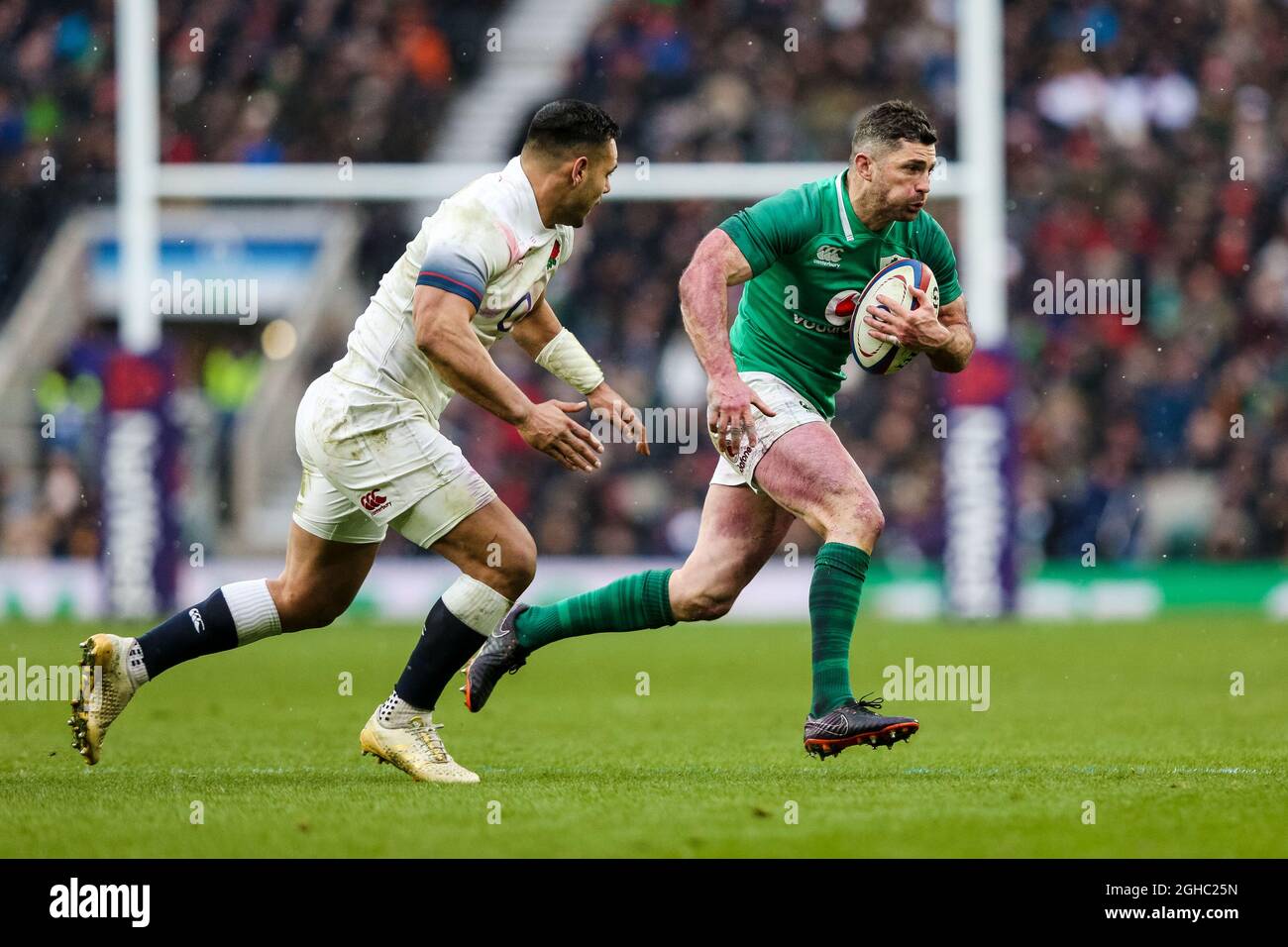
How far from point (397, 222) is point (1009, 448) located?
25.2 ft

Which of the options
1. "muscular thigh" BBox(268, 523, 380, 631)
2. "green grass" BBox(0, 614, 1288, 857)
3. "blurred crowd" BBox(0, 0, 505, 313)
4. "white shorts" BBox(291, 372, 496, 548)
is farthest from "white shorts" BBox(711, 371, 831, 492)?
"blurred crowd" BBox(0, 0, 505, 313)

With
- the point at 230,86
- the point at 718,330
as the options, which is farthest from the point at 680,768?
the point at 230,86

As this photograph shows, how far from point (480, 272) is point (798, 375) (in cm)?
138

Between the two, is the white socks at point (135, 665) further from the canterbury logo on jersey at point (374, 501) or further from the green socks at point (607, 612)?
the green socks at point (607, 612)

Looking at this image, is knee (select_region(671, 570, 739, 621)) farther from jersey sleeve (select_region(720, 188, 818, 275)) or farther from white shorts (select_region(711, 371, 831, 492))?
jersey sleeve (select_region(720, 188, 818, 275))

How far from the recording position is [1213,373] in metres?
17.9

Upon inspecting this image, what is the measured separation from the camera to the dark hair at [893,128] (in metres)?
6.61

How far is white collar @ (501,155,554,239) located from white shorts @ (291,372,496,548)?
71 cm

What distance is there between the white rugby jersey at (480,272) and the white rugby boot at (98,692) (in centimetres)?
127

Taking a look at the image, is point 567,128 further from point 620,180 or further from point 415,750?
point 620,180

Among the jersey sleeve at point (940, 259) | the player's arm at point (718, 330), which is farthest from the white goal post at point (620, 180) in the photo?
the player's arm at point (718, 330)

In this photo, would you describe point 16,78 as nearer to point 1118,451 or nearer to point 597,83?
point 597,83

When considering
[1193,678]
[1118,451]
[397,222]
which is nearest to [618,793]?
[1193,678]

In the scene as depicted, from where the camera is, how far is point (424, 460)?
6.29 m
